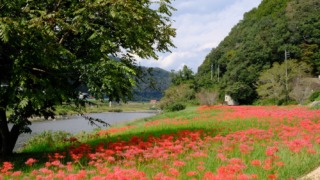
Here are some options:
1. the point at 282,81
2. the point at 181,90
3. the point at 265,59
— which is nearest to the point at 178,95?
the point at 181,90

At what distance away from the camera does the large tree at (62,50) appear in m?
7.93

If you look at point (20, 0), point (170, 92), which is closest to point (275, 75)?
point (170, 92)

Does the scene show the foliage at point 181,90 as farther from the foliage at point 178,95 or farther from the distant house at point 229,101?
the distant house at point 229,101

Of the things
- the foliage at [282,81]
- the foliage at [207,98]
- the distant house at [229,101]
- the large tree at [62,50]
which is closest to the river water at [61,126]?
the foliage at [207,98]

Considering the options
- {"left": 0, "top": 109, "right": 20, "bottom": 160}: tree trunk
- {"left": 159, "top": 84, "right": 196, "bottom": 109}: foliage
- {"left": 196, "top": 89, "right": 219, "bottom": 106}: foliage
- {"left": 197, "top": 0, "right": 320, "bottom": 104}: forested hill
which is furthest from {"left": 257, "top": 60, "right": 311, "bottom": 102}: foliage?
{"left": 0, "top": 109, "right": 20, "bottom": 160}: tree trunk

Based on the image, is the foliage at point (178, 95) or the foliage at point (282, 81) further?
the foliage at point (178, 95)

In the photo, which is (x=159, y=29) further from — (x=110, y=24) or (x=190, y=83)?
(x=190, y=83)

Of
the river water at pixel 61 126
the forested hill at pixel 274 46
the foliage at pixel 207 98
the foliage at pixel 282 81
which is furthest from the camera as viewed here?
the forested hill at pixel 274 46

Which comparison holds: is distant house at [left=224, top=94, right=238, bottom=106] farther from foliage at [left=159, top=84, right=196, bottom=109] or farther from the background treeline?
foliage at [left=159, top=84, right=196, bottom=109]

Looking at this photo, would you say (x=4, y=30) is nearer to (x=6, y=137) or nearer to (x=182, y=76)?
(x=6, y=137)

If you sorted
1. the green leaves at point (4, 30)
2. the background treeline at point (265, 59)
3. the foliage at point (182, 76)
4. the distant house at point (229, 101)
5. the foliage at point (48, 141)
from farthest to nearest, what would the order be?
1. the foliage at point (182, 76)
2. the distant house at point (229, 101)
3. the background treeline at point (265, 59)
4. the foliage at point (48, 141)
5. the green leaves at point (4, 30)

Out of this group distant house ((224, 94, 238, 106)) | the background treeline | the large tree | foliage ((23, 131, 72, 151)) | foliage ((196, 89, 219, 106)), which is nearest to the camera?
the large tree

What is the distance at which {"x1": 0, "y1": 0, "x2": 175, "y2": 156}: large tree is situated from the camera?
7.93m

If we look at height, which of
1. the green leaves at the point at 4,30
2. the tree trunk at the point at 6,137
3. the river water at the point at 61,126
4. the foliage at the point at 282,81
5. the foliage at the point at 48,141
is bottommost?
the river water at the point at 61,126
